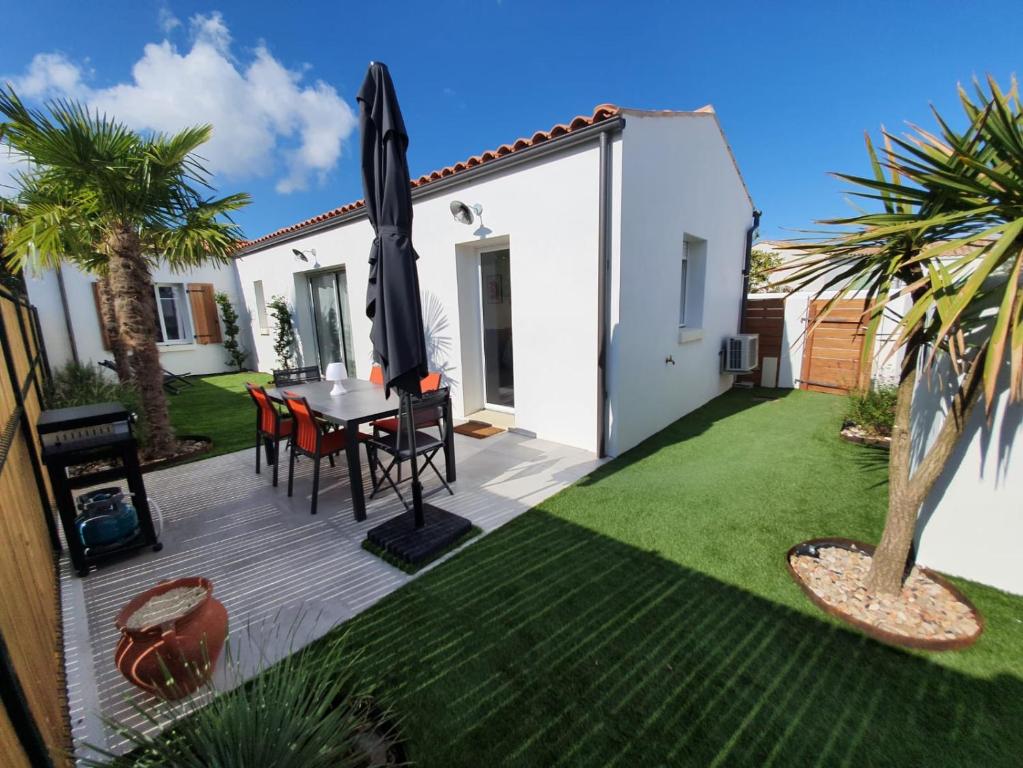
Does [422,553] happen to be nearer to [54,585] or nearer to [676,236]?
[54,585]

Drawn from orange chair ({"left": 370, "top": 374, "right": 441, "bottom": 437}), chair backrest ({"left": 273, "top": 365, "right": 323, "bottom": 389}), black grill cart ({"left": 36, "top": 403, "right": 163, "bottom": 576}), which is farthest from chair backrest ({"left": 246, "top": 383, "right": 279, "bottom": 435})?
black grill cart ({"left": 36, "top": 403, "right": 163, "bottom": 576})

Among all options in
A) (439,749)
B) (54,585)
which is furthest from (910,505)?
(54,585)

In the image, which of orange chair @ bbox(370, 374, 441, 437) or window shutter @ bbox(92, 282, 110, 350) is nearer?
orange chair @ bbox(370, 374, 441, 437)

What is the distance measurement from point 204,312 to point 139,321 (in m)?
8.34

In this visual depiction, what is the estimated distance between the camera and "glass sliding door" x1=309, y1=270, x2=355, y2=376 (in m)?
8.68

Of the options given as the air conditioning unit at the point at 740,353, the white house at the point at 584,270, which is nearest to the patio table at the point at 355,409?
the white house at the point at 584,270

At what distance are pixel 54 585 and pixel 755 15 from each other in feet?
30.9

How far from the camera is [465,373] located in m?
6.31

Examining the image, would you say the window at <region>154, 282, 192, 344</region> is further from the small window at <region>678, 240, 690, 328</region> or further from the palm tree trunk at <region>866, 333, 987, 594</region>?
the palm tree trunk at <region>866, 333, 987, 594</region>

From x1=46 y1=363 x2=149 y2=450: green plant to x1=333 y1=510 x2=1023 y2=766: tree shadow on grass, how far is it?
184 inches

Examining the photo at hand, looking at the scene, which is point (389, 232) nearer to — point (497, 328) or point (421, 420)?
point (421, 420)

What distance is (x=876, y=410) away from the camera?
5020 mm

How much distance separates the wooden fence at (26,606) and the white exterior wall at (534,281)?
4378 mm

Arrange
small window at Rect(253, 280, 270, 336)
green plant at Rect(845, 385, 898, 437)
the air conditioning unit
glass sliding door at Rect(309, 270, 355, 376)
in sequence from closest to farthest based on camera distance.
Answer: green plant at Rect(845, 385, 898, 437), the air conditioning unit, glass sliding door at Rect(309, 270, 355, 376), small window at Rect(253, 280, 270, 336)
